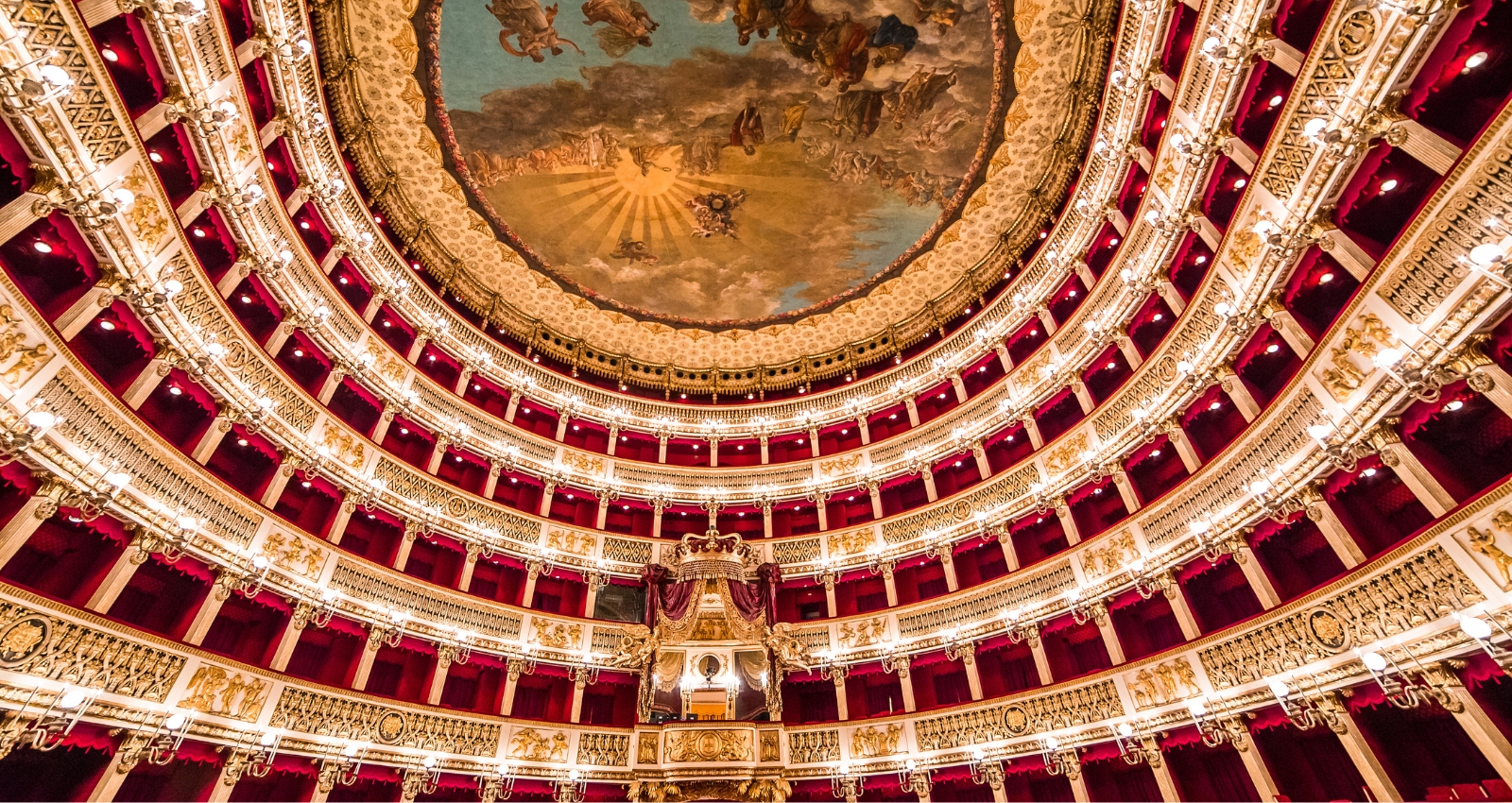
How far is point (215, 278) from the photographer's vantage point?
18188mm

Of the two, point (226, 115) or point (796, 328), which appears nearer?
point (226, 115)

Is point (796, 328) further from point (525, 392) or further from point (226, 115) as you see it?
point (226, 115)

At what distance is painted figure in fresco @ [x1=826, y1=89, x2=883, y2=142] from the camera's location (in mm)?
26094

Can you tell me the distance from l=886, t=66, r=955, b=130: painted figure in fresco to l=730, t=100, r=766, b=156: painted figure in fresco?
17.6 ft

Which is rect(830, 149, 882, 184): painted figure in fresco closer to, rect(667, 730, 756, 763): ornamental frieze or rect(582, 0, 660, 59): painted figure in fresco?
rect(582, 0, 660, 59): painted figure in fresco

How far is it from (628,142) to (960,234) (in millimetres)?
15649

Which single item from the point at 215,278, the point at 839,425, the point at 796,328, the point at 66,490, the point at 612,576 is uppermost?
the point at 796,328

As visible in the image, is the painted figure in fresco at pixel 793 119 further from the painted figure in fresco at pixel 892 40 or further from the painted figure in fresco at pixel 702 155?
the painted figure in fresco at pixel 892 40

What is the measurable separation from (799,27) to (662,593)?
22.3m

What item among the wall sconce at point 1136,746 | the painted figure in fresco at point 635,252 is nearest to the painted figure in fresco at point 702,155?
the painted figure in fresco at point 635,252

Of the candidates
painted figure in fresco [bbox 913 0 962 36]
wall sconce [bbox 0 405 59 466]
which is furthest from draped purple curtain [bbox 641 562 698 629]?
painted figure in fresco [bbox 913 0 962 36]

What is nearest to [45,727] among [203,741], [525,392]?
[203,741]

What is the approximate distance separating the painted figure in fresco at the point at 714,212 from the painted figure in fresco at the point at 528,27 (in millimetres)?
7768

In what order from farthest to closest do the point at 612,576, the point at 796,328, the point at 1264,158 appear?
the point at 796,328 → the point at 612,576 → the point at 1264,158
